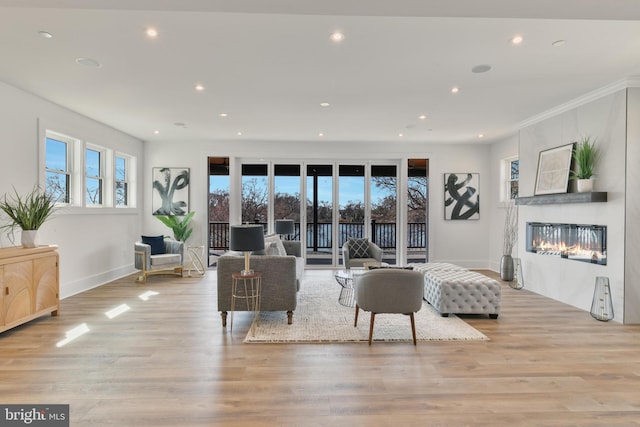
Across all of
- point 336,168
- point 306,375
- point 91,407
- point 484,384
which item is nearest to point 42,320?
point 91,407

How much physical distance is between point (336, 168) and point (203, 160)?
304cm

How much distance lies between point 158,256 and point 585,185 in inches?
272

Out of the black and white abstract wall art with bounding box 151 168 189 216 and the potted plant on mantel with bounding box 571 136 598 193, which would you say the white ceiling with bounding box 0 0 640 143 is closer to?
the potted plant on mantel with bounding box 571 136 598 193

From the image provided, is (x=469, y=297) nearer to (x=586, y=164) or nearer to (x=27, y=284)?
(x=586, y=164)

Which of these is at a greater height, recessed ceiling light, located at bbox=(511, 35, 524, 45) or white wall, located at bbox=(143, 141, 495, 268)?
recessed ceiling light, located at bbox=(511, 35, 524, 45)

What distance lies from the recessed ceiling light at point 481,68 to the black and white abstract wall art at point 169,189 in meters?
6.04

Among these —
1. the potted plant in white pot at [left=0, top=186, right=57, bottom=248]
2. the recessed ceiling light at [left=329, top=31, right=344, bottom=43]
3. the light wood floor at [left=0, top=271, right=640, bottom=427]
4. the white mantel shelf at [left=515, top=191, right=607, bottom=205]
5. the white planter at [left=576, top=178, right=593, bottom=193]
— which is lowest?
the light wood floor at [left=0, top=271, right=640, bottom=427]

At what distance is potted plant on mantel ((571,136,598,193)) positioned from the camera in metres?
4.24

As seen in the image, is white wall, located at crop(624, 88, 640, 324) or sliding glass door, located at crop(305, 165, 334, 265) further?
sliding glass door, located at crop(305, 165, 334, 265)

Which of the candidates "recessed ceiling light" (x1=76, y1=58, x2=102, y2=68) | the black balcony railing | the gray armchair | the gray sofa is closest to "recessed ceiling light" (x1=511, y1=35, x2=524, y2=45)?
the gray armchair

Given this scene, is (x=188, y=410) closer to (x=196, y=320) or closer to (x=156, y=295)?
(x=196, y=320)

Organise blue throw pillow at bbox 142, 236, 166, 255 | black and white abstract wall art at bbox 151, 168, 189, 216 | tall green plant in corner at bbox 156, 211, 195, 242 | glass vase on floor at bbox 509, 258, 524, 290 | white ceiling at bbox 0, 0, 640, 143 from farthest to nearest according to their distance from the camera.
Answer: black and white abstract wall art at bbox 151, 168, 189, 216 < tall green plant in corner at bbox 156, 211, 195, 242 < blue throw pillow at bbox 142, 236, 166, 255 < glass vase on floor at bbox 509, 258, 524, 290 < white ceiling at bbox 0, 0, 640, 143

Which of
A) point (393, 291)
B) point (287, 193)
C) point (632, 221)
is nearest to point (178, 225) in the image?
point (287, 193)

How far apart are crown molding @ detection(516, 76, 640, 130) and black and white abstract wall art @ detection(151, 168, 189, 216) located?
688cm
